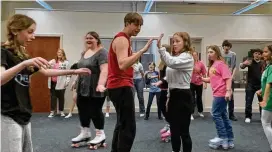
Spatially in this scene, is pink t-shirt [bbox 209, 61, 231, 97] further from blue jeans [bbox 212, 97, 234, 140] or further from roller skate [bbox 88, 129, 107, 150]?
roller skate [bbox 88, 129, 107, 150]

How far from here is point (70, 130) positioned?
15.1 ft

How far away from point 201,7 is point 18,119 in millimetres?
7067

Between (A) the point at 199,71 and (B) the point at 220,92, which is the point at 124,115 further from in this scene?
(A) the point at 199,71

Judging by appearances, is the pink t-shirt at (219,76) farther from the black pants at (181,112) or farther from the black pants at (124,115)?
the black pants at (124,115)

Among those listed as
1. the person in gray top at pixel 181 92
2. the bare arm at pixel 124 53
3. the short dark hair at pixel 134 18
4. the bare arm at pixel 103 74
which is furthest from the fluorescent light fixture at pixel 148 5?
the bare arm at pixel 124 53

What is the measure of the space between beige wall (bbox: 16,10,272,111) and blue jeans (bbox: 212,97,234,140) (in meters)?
3.44

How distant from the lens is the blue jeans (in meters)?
3.39

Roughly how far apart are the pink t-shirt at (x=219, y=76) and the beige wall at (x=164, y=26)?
3.52 m

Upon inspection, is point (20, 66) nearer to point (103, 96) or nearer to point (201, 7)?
point (103, 96)

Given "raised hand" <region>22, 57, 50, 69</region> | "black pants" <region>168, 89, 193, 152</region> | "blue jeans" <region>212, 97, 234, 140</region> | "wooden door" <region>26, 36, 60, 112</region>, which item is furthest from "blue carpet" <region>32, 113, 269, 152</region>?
"raised hand" <region>22, 57, 50, 69</region>

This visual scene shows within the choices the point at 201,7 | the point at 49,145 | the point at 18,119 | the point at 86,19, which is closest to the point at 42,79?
the point at 86,19

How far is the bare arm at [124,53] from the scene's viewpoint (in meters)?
1.99

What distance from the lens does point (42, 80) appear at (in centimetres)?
665

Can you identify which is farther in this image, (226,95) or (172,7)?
(172,7)
